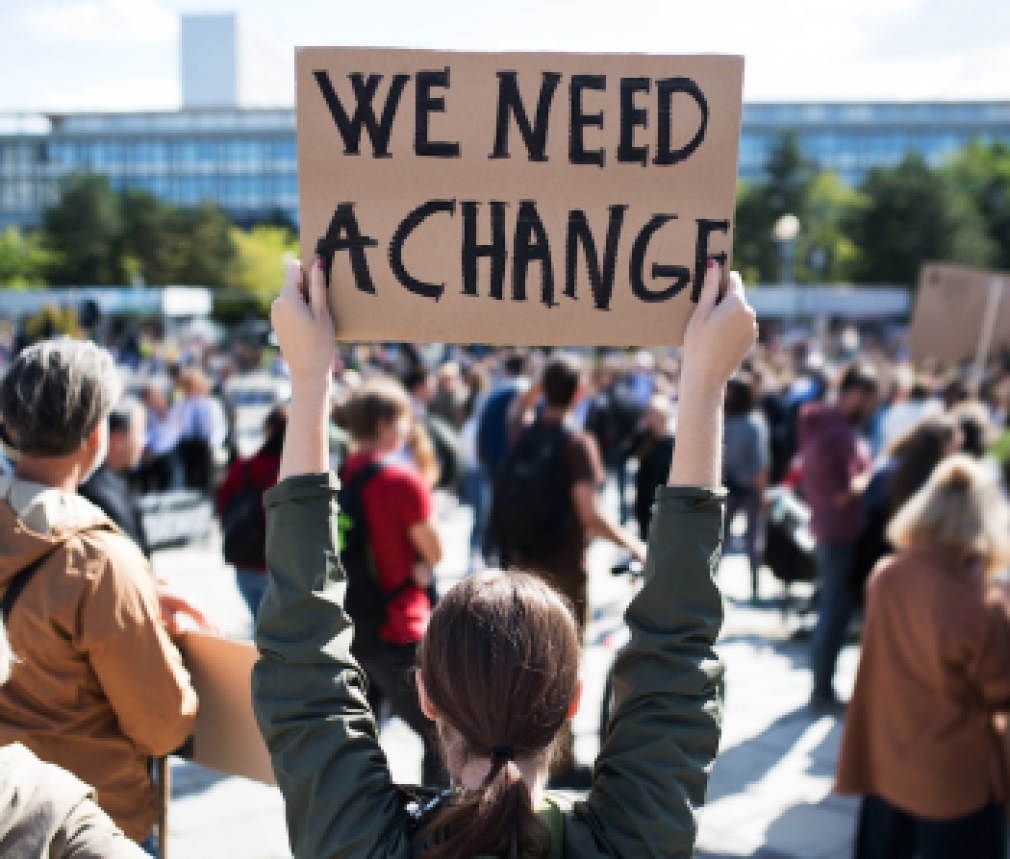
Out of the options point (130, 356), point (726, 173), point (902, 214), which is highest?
point (902, 214)

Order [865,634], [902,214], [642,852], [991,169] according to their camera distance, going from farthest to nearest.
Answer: [991,169] < [902,214] < [865,634] < [642,852]

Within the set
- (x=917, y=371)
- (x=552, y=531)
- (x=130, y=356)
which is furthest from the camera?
(x=130, y=356)

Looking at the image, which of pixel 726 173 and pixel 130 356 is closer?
pixel 726 173

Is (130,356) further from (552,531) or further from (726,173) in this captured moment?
(726,173)

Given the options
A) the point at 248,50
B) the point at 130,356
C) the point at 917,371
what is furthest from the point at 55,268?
the point at 917,371

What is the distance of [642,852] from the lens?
1.37m

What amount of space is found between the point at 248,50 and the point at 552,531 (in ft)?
459

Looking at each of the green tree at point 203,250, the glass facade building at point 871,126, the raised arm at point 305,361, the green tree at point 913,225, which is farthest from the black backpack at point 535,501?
the glass facade building at point 871,126

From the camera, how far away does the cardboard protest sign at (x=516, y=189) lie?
1.67 metres

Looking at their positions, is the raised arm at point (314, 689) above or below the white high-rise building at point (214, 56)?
below

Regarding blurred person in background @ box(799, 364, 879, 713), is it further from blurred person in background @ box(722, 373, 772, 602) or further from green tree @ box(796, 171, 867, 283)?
green tree @ box(796, 171, 867, 283)

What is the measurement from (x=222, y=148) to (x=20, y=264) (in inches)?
1159

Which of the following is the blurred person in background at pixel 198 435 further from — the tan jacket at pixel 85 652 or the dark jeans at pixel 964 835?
the tan jacket at pixel 85 652

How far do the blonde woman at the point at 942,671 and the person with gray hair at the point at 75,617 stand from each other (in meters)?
2.17
